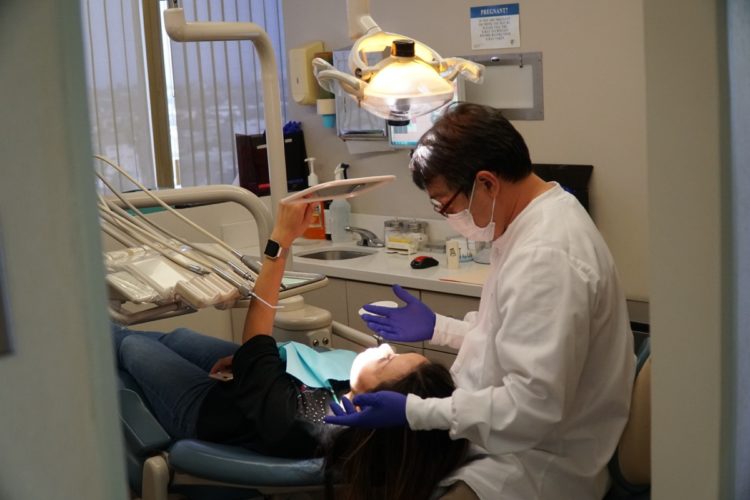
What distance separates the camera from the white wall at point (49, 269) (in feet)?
1.86

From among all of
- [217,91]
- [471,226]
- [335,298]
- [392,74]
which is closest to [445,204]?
[471,226]

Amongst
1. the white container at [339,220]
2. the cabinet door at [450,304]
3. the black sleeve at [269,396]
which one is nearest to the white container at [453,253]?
the cabinet door at [450,304]

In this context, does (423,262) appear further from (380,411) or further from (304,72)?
(380,411)

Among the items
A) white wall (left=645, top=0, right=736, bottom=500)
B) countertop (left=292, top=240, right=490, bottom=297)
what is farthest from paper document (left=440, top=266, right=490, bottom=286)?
white wall (left=645, top=0, right=736, bottom=500)

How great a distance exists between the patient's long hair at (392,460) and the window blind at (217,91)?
8.00 feet

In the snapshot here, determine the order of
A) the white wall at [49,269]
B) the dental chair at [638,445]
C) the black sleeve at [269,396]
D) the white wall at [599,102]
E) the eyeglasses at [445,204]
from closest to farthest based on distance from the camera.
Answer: the white wall at [49,269]
the dental chair at [638,445]
the eyeglasses at [445,204]
the black sleeve at [269,396]
the white wall at [599,102]

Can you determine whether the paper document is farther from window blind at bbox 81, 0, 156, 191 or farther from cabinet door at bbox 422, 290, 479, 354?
window blind at bbox 81, 0, 156, 191

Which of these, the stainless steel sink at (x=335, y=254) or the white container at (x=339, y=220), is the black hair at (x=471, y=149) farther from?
the white container at (x=339, y=220)

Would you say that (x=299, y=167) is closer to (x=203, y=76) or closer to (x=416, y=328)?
(x=203, y=76)

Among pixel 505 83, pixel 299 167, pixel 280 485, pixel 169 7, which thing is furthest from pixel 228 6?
pixel 280 485

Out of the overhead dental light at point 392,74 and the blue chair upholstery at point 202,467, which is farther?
the overhead dental light at point 392,74

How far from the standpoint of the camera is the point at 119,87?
385 cm

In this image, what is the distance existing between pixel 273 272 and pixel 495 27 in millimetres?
1665

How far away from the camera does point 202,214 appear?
4.04m
